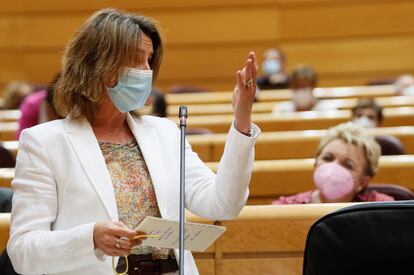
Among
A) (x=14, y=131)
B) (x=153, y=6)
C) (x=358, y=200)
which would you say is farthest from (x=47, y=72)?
(x=358, y=200)

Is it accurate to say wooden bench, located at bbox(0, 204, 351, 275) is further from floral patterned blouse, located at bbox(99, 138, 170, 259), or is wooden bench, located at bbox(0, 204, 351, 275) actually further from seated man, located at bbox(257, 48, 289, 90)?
seated man, located at bbox(257, 48, 289, 90)

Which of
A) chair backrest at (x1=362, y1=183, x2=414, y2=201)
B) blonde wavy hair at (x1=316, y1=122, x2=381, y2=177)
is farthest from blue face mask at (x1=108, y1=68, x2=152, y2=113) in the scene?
chair backrest at (x1=362, y1=183, x2=414, y2=201)

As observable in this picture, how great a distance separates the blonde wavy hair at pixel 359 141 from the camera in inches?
123

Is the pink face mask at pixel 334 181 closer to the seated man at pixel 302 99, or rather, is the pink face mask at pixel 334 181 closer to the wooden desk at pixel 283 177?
the wooden desk at pixel 283 177

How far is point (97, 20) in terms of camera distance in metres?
2.02

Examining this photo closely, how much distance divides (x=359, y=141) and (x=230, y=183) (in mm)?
1320

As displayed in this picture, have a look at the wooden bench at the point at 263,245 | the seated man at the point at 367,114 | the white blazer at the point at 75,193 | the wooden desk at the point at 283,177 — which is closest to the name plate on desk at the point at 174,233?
the white blazer at the point at 75,193

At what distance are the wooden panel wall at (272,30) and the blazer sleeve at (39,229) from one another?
7.20m

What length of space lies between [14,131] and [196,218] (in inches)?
150

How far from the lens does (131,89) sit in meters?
1.97

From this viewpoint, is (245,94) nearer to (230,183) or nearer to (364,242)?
(230,183)

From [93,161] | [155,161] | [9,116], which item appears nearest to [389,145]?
[155,161]

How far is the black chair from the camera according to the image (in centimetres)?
144

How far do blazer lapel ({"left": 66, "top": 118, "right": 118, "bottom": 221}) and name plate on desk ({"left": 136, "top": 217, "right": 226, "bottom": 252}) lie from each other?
0.19 m
